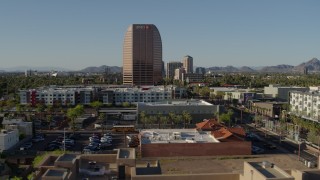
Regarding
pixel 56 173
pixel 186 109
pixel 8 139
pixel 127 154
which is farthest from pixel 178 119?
pixel 56 173

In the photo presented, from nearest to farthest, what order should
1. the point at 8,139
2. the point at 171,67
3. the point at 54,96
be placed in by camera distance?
the point at 8,139 < the point at 54,96 < the point at 171,67

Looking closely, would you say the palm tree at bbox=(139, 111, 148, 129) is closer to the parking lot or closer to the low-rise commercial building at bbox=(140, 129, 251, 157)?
the parking lot

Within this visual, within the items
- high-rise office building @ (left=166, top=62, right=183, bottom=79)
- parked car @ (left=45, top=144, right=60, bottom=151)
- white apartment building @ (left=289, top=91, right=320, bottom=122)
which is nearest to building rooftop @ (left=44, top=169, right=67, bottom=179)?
parked car @ (left=45, top=144, right=60, bottom=151)

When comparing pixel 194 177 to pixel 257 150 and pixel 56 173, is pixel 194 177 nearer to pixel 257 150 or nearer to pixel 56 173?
pixel 56 173

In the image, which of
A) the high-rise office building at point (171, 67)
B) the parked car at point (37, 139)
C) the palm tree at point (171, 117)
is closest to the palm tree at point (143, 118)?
the palm tree at point (171, 117)

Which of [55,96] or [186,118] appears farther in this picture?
[55,96]

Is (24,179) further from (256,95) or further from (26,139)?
(256,95)

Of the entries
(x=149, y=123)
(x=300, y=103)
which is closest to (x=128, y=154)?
(x=149, y=123)
